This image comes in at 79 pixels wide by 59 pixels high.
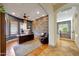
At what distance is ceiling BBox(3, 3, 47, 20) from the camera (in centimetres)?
240

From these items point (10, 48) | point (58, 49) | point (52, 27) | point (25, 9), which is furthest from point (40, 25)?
point (10, 48)

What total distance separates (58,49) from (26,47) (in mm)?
564

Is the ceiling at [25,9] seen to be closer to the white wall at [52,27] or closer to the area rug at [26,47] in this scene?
the white wall at [52,27]

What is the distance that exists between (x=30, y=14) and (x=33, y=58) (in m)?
0.77

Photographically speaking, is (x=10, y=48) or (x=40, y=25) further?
(x=40, y=25)

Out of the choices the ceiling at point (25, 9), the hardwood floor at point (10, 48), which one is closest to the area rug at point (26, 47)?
the hardwood floor at point (10, 48)

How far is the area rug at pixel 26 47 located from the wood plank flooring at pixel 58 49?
6 cm

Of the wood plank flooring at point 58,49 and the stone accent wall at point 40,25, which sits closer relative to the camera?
the wood plank flooring at point 58,49

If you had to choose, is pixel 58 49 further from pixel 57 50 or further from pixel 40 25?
pixel 40 25

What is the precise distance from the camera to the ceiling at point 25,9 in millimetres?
2404

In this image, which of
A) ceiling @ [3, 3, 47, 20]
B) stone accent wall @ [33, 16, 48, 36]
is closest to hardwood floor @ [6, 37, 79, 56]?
stone accent wall @ [33, 16, 48, 36]

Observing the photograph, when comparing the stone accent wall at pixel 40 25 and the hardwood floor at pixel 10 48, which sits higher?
the stone accent wall at pixel 40 25

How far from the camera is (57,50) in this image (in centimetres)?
246

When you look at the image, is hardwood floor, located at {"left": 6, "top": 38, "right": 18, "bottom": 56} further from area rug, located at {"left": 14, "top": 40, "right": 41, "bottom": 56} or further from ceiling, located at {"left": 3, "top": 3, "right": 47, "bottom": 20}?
ceiling, located at {"left": 3, "top": 3, "right": 47, "bottom": 20}
